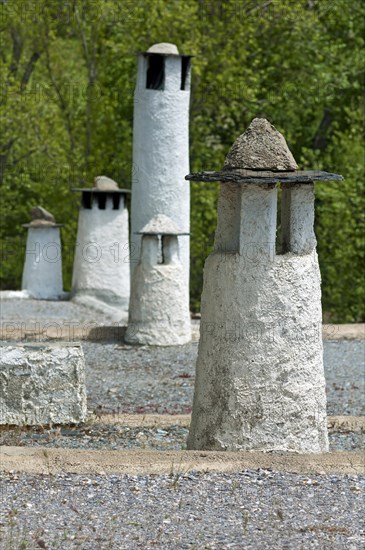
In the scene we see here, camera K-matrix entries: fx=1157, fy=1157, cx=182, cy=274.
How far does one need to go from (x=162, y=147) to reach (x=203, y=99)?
7.08 meters

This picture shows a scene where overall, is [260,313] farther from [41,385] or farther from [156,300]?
[156,300]

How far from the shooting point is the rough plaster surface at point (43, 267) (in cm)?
1889

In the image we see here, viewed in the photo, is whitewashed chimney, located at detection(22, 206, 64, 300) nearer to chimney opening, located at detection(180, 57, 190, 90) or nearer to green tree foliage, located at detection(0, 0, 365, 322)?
green tree foliage, located at detection(0, 0, 365, 322)

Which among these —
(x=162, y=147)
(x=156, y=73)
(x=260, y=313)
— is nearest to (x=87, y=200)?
(x=162, y=147)

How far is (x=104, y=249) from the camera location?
17.7 m

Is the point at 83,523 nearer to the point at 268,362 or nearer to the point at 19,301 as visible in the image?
the point at 268,362

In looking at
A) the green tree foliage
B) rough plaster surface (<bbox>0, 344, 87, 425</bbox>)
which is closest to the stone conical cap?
rough plaster surface (<bbox>0, 344, 87, 425</bbox>)

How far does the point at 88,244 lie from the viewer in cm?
1775

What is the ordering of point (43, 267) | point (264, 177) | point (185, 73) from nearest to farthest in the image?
point (264, 177), point (185, 73), point (43, 267)

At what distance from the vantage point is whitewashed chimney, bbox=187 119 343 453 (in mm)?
6680

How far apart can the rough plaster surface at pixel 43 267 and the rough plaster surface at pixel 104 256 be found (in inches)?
44.8

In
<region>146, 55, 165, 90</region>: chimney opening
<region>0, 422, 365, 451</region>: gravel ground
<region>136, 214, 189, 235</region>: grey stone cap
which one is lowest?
<region>0, 422, 365, 451</region>: gravel ground

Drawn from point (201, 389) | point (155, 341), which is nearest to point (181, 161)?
point (155, 341)

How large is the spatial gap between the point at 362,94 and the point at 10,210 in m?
7.78
